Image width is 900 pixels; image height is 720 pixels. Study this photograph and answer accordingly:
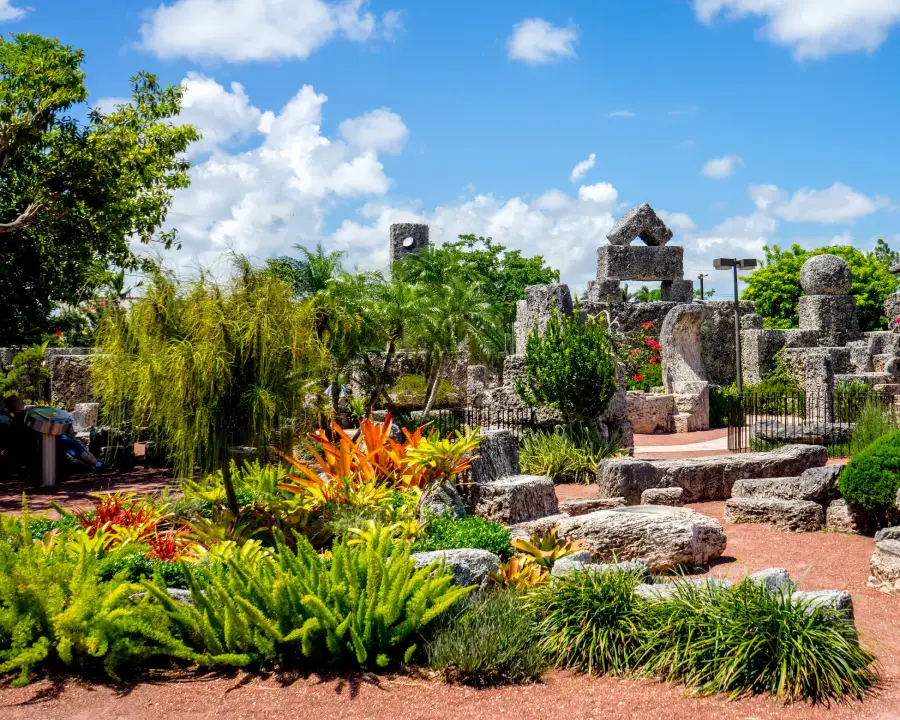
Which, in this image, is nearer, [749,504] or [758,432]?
[749,504]

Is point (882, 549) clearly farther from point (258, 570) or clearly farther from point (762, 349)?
point (762, 349)

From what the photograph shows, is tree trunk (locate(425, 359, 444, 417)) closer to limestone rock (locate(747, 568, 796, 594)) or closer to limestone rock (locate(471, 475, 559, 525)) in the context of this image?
limestone rock (locate(471, 475, 559, 525))

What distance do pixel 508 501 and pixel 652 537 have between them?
1456 mm

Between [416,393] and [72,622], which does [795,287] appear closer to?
[416,393]

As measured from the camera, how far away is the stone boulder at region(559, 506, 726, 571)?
729 cm

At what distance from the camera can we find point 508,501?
819cm

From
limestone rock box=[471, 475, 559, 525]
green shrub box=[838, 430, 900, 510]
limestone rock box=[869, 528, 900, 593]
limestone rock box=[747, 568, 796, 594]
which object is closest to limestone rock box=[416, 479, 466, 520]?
limestone rock box=[471, 475, 559, 525]

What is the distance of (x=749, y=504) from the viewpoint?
9.17 meters

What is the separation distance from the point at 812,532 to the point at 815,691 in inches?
179

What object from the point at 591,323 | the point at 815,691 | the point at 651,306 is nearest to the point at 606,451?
the point at 591,323

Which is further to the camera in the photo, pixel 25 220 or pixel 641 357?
pixel 641 357

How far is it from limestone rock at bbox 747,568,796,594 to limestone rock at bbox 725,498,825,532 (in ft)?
11.5

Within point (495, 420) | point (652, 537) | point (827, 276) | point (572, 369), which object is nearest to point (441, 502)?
point (652, 537)

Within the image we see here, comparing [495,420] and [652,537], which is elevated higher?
[495,420]
